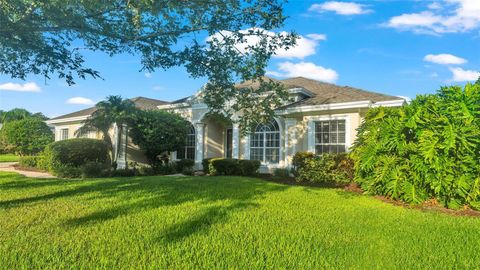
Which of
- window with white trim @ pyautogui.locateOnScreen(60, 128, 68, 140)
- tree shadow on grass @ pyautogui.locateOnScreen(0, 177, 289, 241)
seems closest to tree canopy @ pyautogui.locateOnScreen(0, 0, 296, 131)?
tree shadow on grass @ pyautogui.locateOnScreen(0, 177, 289, 241)

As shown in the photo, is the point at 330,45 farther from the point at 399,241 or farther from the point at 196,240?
the point at 196,240

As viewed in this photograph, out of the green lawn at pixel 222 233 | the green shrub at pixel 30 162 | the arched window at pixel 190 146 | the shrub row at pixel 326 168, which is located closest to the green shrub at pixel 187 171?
the arched window at pixel 190 146

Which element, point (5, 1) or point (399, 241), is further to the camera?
point (5, 1)

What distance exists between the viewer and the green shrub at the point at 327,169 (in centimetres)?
1255

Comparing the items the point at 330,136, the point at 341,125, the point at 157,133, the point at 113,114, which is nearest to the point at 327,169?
the point at 330,136

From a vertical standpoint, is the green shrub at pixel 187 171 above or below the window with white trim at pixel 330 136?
below

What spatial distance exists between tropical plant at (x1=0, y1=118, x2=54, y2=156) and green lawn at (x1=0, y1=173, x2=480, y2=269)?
89.1ft

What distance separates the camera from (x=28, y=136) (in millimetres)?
32125

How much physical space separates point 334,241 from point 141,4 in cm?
524

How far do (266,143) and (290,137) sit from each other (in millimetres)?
1584

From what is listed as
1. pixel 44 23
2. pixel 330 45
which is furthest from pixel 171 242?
pixel 330 45

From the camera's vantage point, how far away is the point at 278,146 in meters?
17.5

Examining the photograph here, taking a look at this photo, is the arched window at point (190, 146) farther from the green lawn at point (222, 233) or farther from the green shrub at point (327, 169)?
the green lawn at point (222, 233)

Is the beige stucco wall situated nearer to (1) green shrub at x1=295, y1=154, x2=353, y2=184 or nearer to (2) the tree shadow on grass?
(2) the tree shadow on grass
